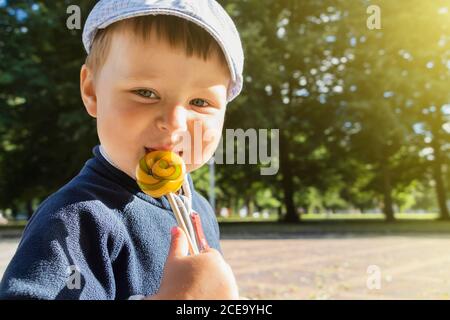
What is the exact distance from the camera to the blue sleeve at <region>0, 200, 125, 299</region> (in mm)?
965

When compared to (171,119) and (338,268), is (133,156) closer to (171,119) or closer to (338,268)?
(171,119)

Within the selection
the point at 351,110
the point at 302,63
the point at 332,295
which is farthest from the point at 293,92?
the point at 332,295

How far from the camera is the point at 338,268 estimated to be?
19.5ft

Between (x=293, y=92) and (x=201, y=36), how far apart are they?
15.8m

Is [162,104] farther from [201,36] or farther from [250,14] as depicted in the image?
[250,14]

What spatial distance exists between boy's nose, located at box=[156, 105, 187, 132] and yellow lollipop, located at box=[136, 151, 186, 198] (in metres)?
0.06

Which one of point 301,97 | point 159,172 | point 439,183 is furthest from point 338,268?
point 439,183

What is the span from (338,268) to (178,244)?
17.5 feet

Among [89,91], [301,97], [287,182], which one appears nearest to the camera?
[89,91]

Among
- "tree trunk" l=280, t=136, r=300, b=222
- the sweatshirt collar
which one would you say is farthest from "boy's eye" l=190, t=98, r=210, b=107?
"tree trunk" l=280, t=136, r=300, b=222

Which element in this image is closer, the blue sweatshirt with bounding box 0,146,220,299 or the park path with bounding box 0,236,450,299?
the blue sweatshirt with bounding box 0,146,220,299

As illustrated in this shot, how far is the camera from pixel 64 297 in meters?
0.99

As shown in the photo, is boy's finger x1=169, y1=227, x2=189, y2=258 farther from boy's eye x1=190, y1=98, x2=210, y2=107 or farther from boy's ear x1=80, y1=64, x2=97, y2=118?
boy's ear x1=80, y1=64, x2=97, y2=118

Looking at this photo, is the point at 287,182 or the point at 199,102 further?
the point at 287,182
